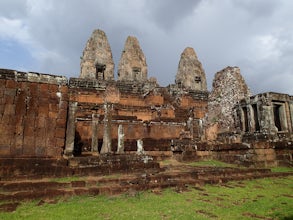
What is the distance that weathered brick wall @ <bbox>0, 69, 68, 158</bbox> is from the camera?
22.3 feet

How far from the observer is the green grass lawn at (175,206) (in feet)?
12.6

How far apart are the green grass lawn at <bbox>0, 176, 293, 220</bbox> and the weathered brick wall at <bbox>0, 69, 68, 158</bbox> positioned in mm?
2785

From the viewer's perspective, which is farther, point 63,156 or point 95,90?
point 95,90

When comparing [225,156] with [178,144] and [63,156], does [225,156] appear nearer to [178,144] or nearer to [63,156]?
[178,144]

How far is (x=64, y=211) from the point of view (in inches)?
159

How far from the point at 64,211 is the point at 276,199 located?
14.4 feet

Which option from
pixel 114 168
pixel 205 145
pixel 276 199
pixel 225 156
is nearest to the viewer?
pixel 276 199

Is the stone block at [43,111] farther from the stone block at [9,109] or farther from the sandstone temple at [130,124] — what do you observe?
the stone block at [9,109]

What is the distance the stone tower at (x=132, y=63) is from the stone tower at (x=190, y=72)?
7.49 meters

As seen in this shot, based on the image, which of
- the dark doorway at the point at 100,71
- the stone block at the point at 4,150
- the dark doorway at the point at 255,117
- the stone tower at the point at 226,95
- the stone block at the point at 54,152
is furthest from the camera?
the dark doorway at the point at 100,71

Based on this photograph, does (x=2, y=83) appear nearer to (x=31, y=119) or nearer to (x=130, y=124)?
(x=31, y=119)

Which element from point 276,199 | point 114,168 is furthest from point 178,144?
point 276,199

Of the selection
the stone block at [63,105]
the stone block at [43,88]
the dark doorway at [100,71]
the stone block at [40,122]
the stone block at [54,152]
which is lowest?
the stone block at [54,152]

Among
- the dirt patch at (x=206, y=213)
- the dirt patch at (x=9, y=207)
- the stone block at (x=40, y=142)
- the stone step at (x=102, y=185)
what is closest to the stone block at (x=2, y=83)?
the stone block at (x=40, y=142)
